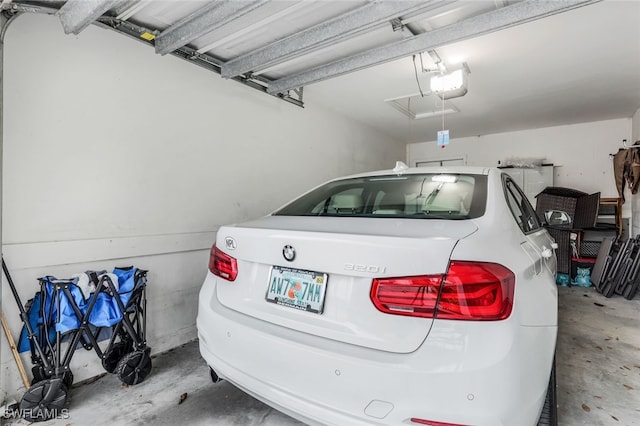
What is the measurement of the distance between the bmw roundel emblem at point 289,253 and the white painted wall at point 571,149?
243 inches

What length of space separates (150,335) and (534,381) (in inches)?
104

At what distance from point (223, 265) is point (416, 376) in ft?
3.13

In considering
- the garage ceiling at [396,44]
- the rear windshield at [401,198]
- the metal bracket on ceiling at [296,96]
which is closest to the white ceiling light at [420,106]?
the garage ceiling at [396,44]

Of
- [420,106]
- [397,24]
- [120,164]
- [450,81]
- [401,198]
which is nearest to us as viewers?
[401,198]

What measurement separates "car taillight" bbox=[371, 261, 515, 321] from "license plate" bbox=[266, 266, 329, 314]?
0.92 feet

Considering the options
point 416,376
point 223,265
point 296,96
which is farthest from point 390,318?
point 296,96

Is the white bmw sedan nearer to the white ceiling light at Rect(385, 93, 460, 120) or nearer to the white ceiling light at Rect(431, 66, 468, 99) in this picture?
the white ceiling light at Rect(431, 66, 468, 99)

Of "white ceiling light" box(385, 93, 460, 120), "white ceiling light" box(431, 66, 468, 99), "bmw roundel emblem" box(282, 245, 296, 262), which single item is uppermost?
"white ceiling light" box(385, 93, 460, 120)

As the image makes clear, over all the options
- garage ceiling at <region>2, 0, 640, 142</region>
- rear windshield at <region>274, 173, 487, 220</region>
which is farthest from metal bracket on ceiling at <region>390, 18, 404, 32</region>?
rear windshield at <region>274, 173, 487, 220</region>

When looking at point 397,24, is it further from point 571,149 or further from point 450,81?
point 571,149

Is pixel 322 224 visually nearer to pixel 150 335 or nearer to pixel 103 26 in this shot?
pixel 150 335

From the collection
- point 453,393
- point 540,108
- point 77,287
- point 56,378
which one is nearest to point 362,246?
point 453,393

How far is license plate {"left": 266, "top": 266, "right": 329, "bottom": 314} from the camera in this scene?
3.92ft

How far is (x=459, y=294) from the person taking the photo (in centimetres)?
100
